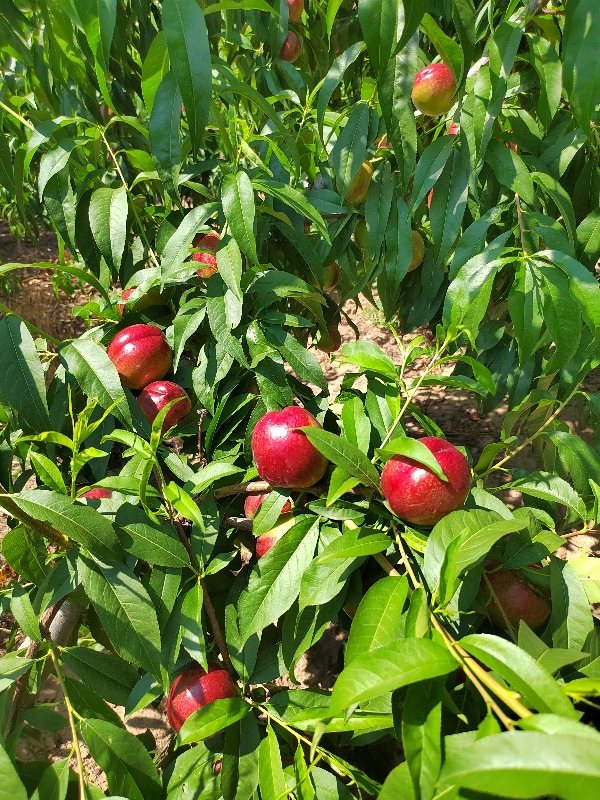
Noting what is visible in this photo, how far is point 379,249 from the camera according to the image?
3.65 ft

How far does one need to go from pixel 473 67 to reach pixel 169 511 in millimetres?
989

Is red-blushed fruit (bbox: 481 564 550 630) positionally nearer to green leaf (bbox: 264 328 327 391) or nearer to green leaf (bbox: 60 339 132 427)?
green leaf (bbox: 264 328 327 391)

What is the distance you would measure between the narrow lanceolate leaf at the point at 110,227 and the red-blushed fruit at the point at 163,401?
223 mm

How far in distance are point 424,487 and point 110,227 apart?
0.70 m

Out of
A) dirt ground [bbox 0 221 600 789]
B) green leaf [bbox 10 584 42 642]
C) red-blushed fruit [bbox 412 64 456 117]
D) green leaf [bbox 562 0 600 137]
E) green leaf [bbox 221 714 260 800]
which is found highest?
Answer: green leaf [bbox 562 0 600 137]

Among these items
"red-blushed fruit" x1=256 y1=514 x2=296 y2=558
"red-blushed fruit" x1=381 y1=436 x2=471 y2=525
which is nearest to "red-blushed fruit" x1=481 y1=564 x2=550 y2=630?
"red-blushed fruit" x1=381 y1=436 x2=471 y2=525

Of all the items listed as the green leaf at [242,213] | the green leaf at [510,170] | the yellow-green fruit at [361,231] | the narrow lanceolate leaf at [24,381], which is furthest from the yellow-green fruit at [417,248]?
the narrow lanceolate leaf at [24,381]

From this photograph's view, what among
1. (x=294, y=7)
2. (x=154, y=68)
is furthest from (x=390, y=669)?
(x=294, y=7)

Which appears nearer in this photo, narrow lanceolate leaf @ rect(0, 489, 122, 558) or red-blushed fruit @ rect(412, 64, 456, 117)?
narrow lanceolate leaf @ rect(0, 489, 122, 558)

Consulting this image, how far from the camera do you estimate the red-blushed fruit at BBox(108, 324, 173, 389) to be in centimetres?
99

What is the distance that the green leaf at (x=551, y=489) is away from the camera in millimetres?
834

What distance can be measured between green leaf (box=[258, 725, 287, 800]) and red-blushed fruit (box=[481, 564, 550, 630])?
13.9 inches

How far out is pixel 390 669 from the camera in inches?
17.9

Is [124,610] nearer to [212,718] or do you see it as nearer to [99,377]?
[212,718]
